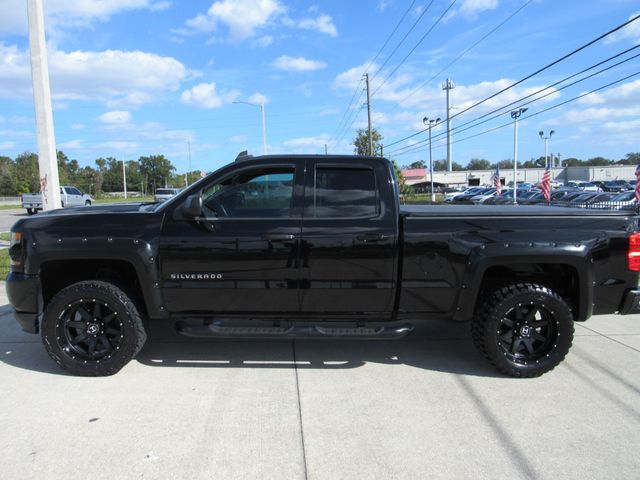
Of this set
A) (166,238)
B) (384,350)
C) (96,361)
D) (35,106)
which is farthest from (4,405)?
(35,106)

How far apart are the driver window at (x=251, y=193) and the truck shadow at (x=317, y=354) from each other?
4.75 ft

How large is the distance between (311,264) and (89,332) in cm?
205

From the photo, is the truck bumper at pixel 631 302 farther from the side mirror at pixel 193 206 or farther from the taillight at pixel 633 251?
the side mirror at pixel 193 206

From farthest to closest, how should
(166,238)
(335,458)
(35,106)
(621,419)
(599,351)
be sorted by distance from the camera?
(35,106) → (599,351) → (166,238) → (621,419) → (335,458)

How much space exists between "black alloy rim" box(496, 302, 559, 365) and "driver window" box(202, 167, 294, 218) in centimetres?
221

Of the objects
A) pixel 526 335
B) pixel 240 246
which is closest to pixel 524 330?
pixel 526 335

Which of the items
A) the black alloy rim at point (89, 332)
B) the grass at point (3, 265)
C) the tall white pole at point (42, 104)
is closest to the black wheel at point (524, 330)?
the black alloy rim at point (89, 332)

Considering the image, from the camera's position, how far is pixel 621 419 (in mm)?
3463

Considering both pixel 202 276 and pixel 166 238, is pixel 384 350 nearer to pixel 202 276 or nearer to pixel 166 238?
pixel 202 276

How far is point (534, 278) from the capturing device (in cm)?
442

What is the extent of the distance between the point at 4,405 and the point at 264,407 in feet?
6.52

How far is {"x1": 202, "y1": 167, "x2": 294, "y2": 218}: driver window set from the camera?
13.8 feet

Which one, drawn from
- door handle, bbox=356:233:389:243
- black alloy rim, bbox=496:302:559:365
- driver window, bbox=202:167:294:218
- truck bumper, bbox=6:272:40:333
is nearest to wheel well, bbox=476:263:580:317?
black alloy rim, bbox=496:302:559:365

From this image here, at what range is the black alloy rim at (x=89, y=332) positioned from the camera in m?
4.19
